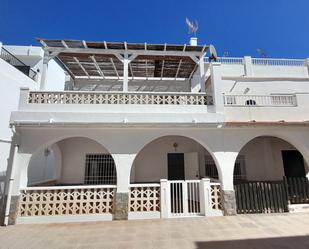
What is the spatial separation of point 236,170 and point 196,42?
26.8 feet

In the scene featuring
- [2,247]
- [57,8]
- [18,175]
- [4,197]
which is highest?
[57,8]

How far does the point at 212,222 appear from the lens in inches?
257

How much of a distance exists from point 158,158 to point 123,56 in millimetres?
5498

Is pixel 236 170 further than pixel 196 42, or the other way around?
pixel 196 42

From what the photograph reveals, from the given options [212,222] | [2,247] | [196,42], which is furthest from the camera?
[196,42]

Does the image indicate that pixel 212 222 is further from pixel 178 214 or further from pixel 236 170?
pixel 236 170

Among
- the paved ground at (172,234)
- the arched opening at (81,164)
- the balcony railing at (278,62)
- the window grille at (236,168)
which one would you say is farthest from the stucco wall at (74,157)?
the balcony railing at (278,62)

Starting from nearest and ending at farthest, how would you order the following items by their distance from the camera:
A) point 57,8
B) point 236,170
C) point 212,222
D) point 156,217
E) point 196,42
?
point 212,222 → point 156,217 → point 57,8 → point 236,170 → point 196,42

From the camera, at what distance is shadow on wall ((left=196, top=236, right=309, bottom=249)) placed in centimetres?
471

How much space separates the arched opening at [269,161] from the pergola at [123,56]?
5.29m

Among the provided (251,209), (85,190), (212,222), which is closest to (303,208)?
(251,209)

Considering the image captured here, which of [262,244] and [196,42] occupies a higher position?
[196,42]

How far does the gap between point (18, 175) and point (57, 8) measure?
7.93 meters

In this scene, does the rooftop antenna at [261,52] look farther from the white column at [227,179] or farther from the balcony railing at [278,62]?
the white column at [227,179]
